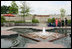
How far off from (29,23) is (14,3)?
11046mm

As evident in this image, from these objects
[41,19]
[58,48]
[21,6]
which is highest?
[21,6]

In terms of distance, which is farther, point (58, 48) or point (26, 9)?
point (26, 9)

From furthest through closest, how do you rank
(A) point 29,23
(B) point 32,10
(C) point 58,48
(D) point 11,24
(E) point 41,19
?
1. (E) point 41,19
2. (B) point 32,10
3. (A) point 29,23
4. (D) point 11,24
5. (C) point 58,48

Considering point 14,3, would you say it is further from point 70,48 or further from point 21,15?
point 70,48

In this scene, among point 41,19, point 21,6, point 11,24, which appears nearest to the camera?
point 11,24

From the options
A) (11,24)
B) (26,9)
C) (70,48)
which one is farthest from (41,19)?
(70,48)

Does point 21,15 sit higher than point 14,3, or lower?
lower

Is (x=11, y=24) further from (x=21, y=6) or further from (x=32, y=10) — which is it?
(x=32, y=10)

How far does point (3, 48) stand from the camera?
233 inches

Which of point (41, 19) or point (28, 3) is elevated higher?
point (28, 3)

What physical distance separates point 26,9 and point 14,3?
4.98m

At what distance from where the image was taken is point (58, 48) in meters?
5.82

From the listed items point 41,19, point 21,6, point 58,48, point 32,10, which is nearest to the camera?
point 58,48

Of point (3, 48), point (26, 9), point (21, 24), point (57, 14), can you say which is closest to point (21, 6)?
point (26, 9)
